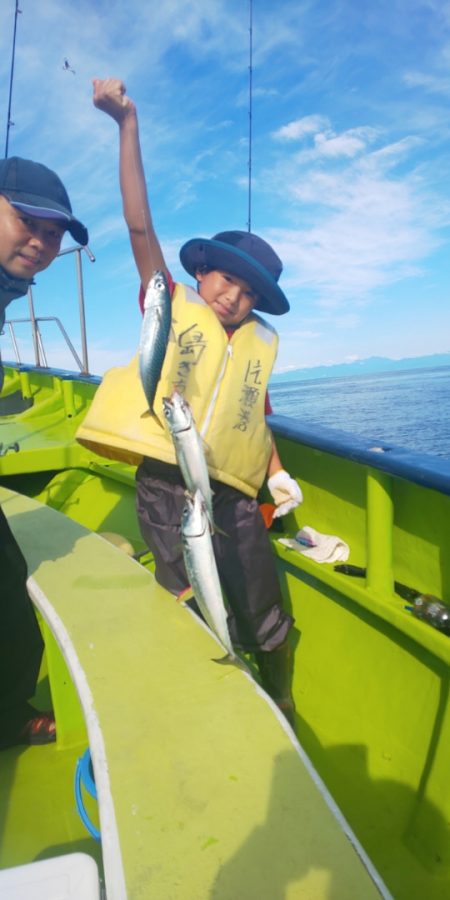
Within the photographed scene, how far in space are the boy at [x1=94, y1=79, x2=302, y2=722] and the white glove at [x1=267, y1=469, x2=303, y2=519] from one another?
153 mm

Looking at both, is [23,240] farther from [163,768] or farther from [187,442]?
[163,768]

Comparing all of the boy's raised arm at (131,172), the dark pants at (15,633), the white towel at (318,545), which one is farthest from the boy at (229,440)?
the dark pants at (15,633)

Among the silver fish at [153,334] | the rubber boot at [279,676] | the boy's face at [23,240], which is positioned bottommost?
the rubber boot at [279,676]

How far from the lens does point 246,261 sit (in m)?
2.49

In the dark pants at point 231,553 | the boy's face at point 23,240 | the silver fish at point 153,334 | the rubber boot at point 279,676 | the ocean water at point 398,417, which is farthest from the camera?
the ocean water at point 398,417

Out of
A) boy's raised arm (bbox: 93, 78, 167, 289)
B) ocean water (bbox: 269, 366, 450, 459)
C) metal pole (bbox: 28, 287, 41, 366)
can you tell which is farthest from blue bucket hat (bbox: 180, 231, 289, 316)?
metal pole (bbox: 28, 287, 41, 366)

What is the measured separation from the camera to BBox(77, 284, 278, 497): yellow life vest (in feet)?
8.47

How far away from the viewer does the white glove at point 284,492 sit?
286cm

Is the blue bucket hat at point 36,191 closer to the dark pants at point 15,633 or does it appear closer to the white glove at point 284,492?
the dark pants at point 15,633

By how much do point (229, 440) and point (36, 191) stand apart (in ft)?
4.62

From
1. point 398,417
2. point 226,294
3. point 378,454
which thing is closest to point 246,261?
point 226,294

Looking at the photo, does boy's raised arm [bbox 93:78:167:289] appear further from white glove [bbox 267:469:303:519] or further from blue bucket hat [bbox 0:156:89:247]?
white glove [bbox 267:469:303:519]

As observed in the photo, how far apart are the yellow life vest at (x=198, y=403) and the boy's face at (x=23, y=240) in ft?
2.17

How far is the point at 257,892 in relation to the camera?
1.20 m
